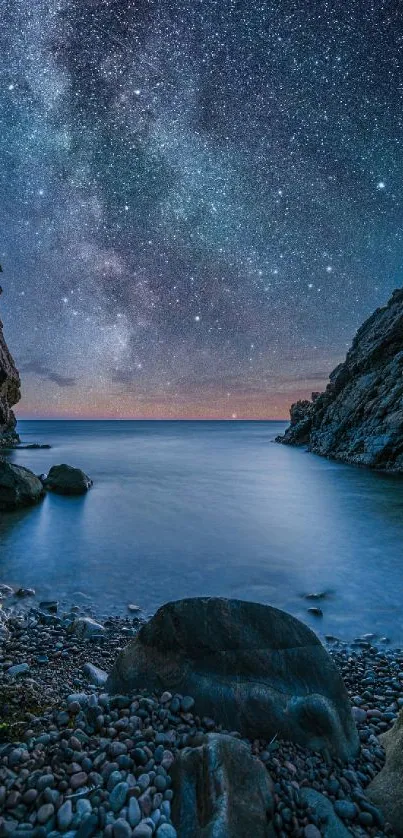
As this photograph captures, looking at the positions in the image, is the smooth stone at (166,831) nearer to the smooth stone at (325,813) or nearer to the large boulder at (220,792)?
the large boulder at (220,792)

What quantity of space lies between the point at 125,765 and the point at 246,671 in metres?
1.17

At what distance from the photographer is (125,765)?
2.21 m

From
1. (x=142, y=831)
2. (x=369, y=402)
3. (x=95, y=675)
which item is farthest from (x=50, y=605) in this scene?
(x=369, y=402)

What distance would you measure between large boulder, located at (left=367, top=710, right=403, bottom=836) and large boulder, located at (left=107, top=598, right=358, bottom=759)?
29 cm

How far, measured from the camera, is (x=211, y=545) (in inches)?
395

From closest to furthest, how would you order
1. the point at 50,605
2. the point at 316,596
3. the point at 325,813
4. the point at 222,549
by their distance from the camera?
the point at 325,813, the point at 50,605, the point at 316,596, the point at 222,549

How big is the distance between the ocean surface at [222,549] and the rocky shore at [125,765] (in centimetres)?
311

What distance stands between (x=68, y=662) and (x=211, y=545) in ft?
20.1

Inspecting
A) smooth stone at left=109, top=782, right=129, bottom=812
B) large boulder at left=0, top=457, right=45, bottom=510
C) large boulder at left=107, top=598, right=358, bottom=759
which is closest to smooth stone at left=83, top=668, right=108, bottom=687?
large boulder at left=107, top=598, right=358, bottom=759

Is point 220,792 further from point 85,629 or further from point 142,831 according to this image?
point 85,629

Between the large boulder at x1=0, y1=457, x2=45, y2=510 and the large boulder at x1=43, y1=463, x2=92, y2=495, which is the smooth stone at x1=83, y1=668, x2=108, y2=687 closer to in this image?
the large boulder at x1=0, y1=457, x2=45, y2=510

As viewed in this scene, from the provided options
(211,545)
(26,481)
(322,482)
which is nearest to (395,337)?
(322,482)

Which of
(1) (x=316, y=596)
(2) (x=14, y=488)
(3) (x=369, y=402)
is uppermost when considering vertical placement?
(3) (x=369, y=402)

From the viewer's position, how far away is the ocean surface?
6.84m
